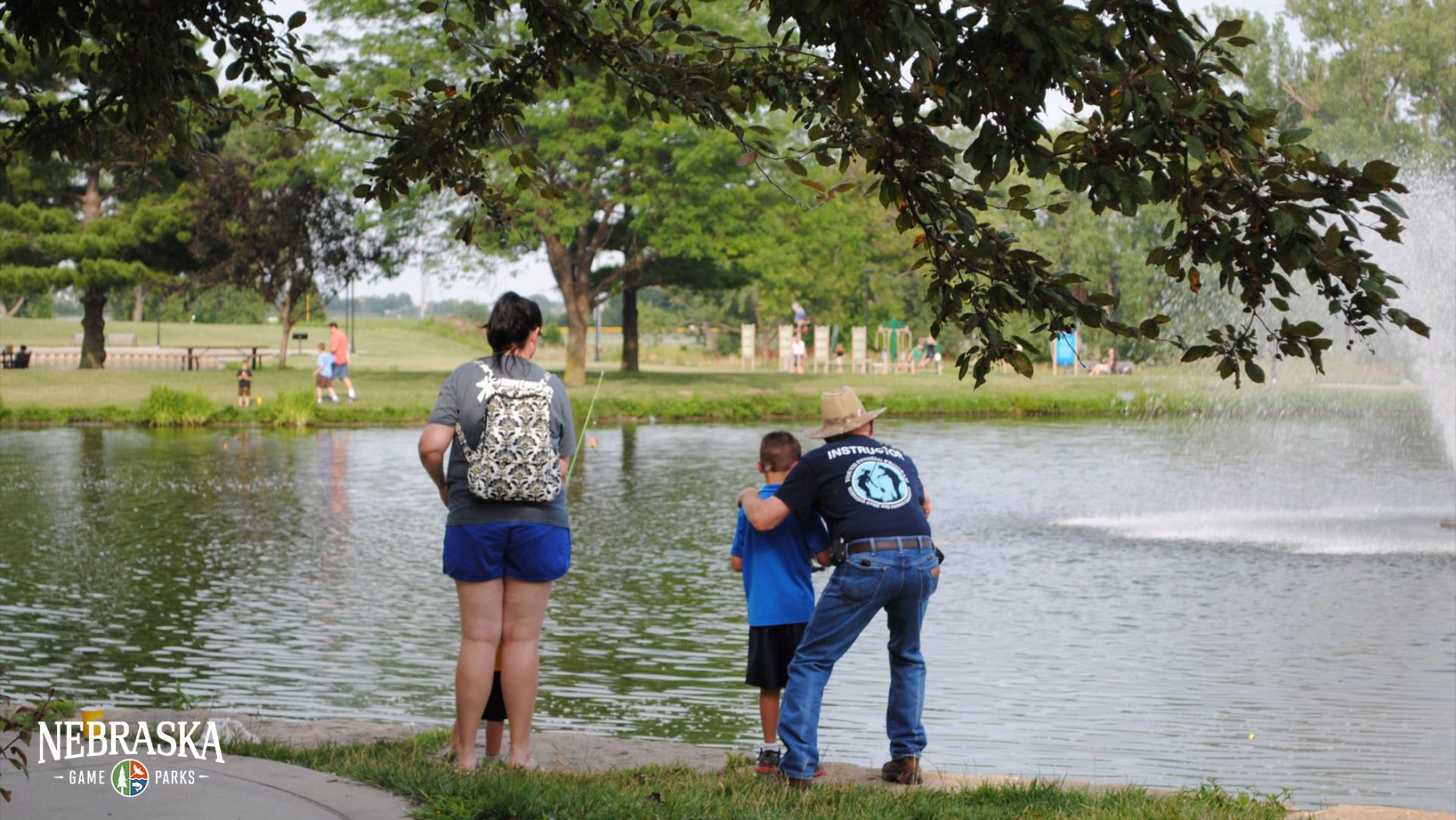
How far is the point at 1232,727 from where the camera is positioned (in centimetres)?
947

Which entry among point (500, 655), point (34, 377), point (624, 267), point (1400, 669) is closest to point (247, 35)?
point (500, 655)

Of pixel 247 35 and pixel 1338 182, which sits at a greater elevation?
pixel 247 35

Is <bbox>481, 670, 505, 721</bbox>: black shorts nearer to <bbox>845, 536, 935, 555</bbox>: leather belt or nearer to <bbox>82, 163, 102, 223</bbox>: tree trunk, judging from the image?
<bbox>845, 536, 935, 555</bbox>: leather belt

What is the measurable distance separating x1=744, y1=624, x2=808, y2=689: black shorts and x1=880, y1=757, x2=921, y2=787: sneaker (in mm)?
581

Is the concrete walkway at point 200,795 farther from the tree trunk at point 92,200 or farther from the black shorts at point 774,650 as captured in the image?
the tree trunk at point 92,200

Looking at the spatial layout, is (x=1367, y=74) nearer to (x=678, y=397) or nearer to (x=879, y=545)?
(x=678, y=397)

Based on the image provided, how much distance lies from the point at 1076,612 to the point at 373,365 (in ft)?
178

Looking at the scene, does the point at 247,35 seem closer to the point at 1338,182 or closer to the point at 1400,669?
the point at 1338,182

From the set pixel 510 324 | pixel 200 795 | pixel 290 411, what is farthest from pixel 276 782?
pixel 290 411

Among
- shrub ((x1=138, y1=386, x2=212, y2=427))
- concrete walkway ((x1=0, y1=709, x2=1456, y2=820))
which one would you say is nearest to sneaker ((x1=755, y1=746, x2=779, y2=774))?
concrete walkway ((x1=0, y1=709, x2=1456, y2=820))

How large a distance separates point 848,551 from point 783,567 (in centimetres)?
45

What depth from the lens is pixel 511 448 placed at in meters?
6.51

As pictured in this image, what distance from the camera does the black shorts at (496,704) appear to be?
22.8 ft

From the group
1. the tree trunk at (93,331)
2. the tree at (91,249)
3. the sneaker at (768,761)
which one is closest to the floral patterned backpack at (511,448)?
the sneaker at (768,761)
